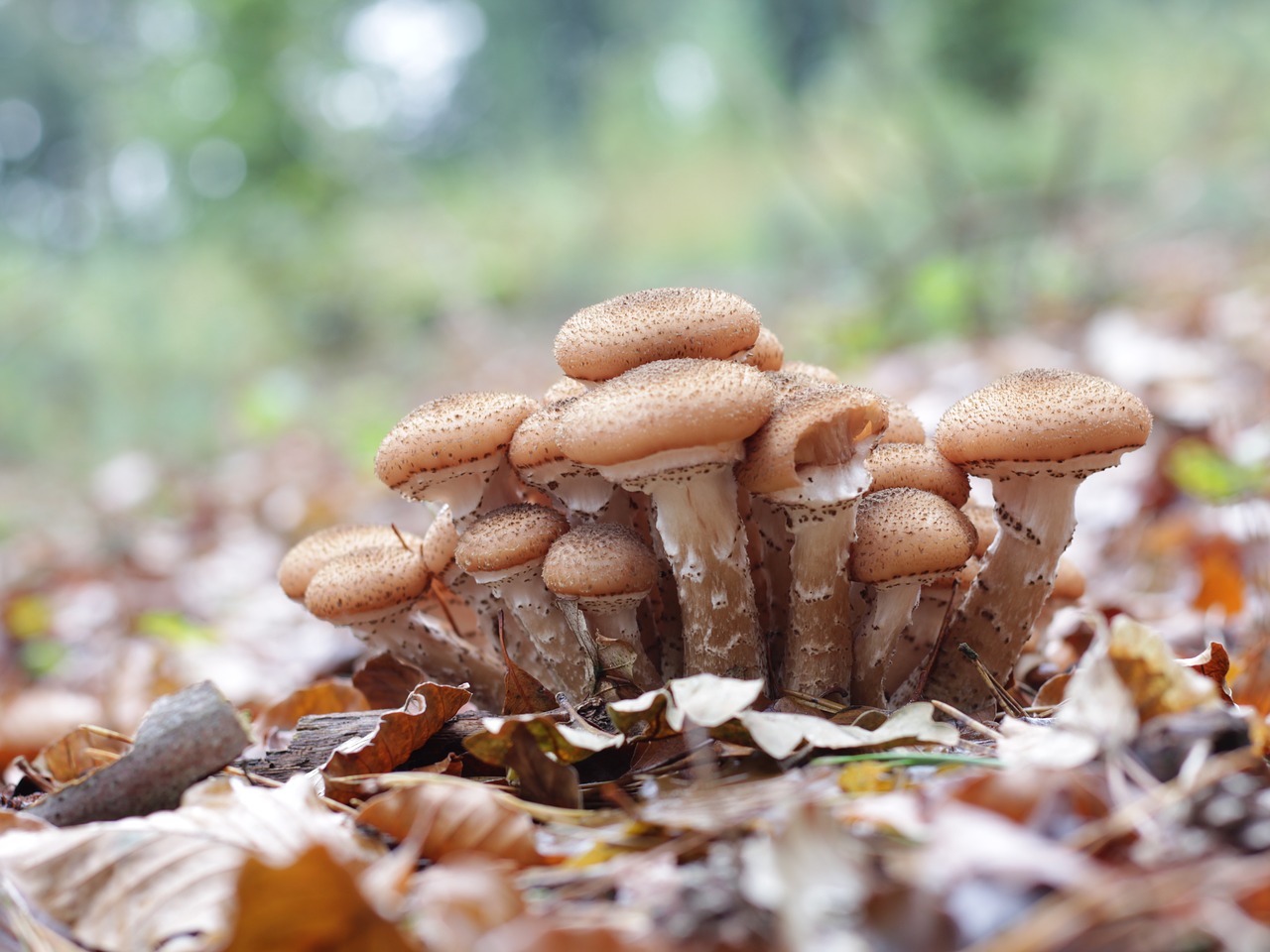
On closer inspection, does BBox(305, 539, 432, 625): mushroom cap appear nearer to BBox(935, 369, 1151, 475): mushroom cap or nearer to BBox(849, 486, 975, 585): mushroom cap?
BBox(849, 486, 975, 585): mushroom cap

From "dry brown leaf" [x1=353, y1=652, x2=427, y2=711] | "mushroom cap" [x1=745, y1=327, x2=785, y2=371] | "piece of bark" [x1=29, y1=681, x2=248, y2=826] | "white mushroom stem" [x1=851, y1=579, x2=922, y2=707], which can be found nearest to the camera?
"piece of bark" [x1=29, y1=681, x2=248, y2=826]

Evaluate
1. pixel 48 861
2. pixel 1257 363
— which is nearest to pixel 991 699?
pixel 48 861

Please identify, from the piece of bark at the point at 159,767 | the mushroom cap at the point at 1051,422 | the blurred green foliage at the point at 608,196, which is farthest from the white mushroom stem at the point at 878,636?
the blurred green foliage at the point at 608,196

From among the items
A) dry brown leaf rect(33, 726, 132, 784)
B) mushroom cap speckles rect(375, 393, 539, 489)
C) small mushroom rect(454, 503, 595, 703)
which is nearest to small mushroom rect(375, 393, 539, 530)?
mushroom cap speckles rect(375, 393, 539, 489)

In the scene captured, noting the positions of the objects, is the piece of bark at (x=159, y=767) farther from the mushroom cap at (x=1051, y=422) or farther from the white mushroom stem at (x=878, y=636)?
the mushroom cap at (x=1051, y=422)

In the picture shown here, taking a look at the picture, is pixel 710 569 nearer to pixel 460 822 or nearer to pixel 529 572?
pixel 529 572

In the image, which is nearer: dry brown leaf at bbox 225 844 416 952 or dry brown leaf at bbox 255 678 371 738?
dry brown leaf at bbox 225 844 416 952

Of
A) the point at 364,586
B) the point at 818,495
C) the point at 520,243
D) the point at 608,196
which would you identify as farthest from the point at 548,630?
the point at 608,196
